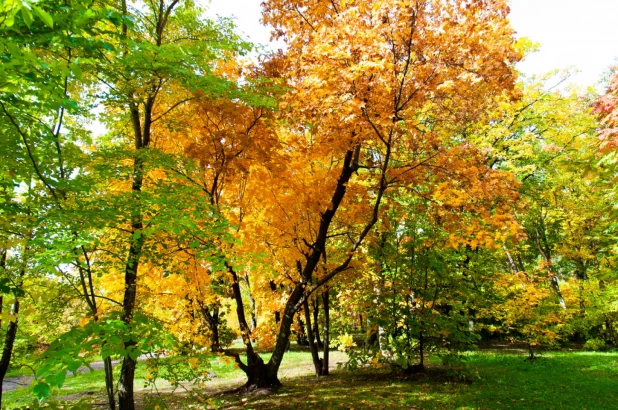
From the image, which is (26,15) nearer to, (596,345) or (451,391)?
(451,391)

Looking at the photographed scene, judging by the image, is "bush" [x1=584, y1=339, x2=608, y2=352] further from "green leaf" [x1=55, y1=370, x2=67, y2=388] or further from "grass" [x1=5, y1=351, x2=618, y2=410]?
"green leaf" [x1=55, y1=370, x2=67, y2=388]

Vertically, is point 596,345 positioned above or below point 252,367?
below

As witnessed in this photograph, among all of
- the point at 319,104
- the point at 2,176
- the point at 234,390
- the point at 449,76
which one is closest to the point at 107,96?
the point at 2,176

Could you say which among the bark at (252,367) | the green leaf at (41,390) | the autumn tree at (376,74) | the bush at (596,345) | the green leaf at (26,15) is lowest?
the bush at (596,345)

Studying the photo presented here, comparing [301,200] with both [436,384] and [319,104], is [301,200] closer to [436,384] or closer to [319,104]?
[319,104]

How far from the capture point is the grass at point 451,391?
20.9 feet

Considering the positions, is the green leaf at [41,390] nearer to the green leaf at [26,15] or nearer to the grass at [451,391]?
the green leaf at [26,15]

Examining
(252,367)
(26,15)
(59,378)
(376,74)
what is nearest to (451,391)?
(252,367)

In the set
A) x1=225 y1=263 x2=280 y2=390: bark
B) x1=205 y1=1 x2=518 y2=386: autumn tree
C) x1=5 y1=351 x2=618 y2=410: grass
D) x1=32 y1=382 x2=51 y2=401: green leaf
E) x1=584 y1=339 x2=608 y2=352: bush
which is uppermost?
x1=205 y1=1 x2=518 y2=386: autumn tree

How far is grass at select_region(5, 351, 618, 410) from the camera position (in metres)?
6.38

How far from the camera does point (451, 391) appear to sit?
7324mm

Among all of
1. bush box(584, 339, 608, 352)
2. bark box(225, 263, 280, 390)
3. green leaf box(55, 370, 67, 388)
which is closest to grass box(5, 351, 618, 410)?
bark box(225, 263, 280, 390)

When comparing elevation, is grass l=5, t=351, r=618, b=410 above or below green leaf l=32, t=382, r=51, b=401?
below

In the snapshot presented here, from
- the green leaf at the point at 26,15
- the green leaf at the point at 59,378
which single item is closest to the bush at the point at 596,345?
the green leaf at the point at 59,378
